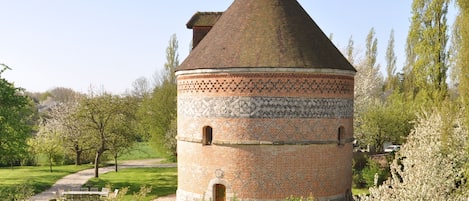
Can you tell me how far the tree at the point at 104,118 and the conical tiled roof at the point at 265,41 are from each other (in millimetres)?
11798

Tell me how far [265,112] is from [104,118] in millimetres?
15002

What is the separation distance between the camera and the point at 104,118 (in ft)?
86.5

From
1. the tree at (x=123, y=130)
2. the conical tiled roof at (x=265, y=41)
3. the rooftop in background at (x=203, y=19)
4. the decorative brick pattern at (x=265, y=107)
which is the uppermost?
the rooftop in background at (x=203, y=19)

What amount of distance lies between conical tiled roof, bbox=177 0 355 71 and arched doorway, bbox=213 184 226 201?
4.18 m

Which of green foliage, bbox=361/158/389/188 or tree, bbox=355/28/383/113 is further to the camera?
tree, bbox=355/28/383/113

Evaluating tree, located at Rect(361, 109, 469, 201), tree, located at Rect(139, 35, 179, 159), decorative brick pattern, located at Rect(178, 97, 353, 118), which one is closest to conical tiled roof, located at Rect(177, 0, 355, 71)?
decorative brick pattern, located at Rect(178, 97, 353, 118)

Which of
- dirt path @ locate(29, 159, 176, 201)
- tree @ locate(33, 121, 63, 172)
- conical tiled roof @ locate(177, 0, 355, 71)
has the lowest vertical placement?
dirt path @ locate(29, 159, 176, 201)

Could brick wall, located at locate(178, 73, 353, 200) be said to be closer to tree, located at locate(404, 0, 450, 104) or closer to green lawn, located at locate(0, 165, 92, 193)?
tree, located at locate(404, 0, 450, 104)

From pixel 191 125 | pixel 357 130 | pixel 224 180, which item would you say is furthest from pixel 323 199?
pixel 357 130

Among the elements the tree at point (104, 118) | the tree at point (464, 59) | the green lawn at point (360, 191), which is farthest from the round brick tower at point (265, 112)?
the tree at point (104, 118)

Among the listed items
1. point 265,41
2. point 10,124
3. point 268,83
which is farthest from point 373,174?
point 10,124

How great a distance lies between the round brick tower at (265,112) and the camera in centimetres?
1439

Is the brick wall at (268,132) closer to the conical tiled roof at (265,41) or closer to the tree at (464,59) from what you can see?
the conical tiled roof at (265,41)

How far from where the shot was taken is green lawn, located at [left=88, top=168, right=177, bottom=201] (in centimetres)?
2320
